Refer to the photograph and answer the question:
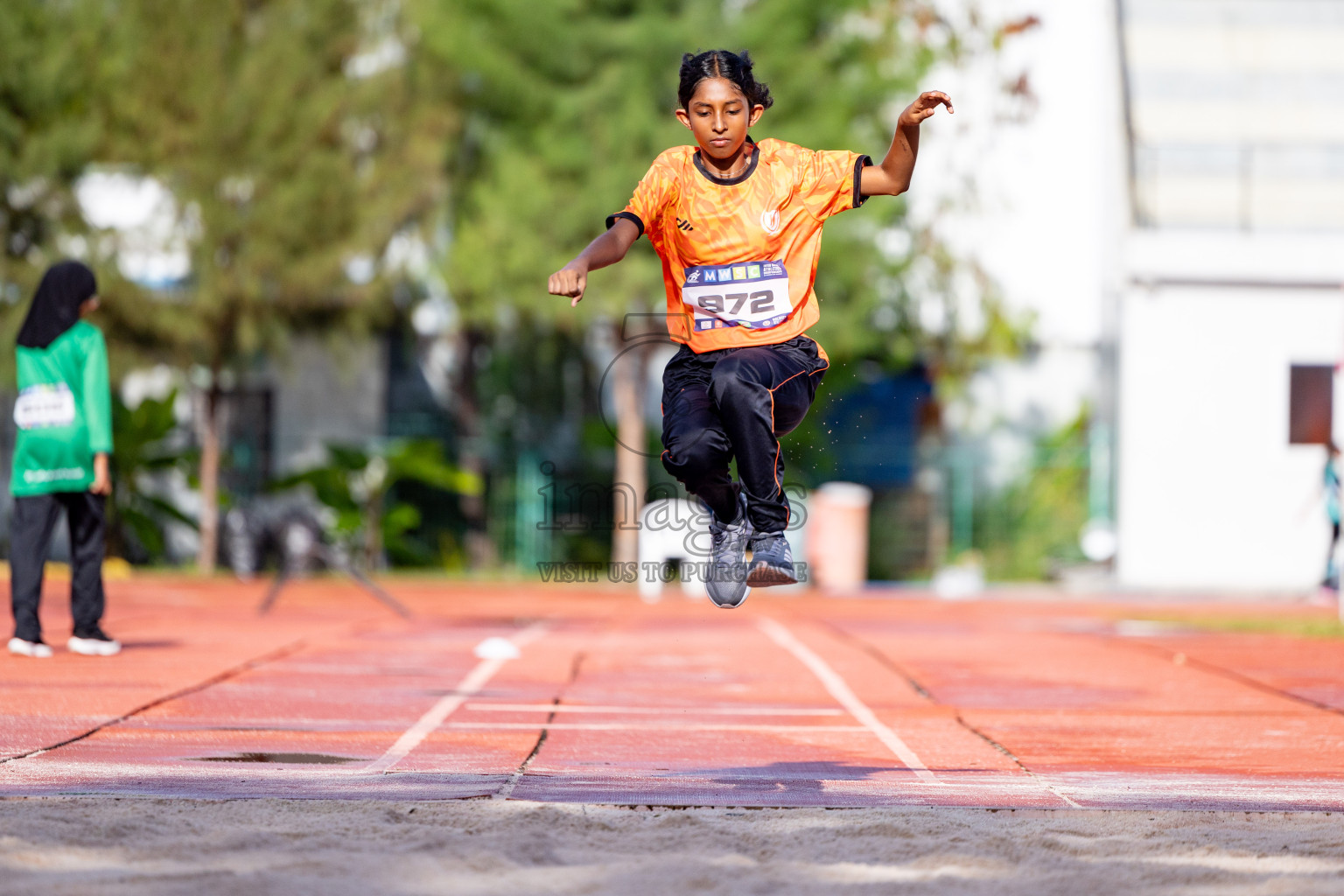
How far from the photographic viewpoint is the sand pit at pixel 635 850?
3676 mm

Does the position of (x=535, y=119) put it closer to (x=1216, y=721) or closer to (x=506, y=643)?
(x=506, y=643)

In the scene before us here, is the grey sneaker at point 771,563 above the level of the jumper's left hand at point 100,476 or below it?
below

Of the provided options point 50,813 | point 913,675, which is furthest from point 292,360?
point 50,813

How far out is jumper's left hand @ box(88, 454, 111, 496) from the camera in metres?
8.56

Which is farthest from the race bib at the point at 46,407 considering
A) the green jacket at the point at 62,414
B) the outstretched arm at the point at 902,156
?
the outstretched arm at the point at 902,156

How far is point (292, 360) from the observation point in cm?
2120

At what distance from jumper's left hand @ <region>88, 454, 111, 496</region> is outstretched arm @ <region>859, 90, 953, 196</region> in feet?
17.1

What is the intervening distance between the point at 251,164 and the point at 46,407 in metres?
10.4

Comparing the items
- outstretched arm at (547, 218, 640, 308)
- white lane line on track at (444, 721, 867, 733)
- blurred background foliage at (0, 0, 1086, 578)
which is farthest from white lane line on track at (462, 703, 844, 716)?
blurred background foliage at (0, 0, 1086, 578)

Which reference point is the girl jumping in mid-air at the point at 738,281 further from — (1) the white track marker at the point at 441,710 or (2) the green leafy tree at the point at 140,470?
(2) the green leafy tree at the point at 140,470

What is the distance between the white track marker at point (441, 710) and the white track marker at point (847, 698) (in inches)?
73.7

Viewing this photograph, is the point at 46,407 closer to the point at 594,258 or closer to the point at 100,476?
the point at 100,476

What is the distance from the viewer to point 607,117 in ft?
60.4

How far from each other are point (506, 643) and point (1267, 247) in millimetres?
11616
